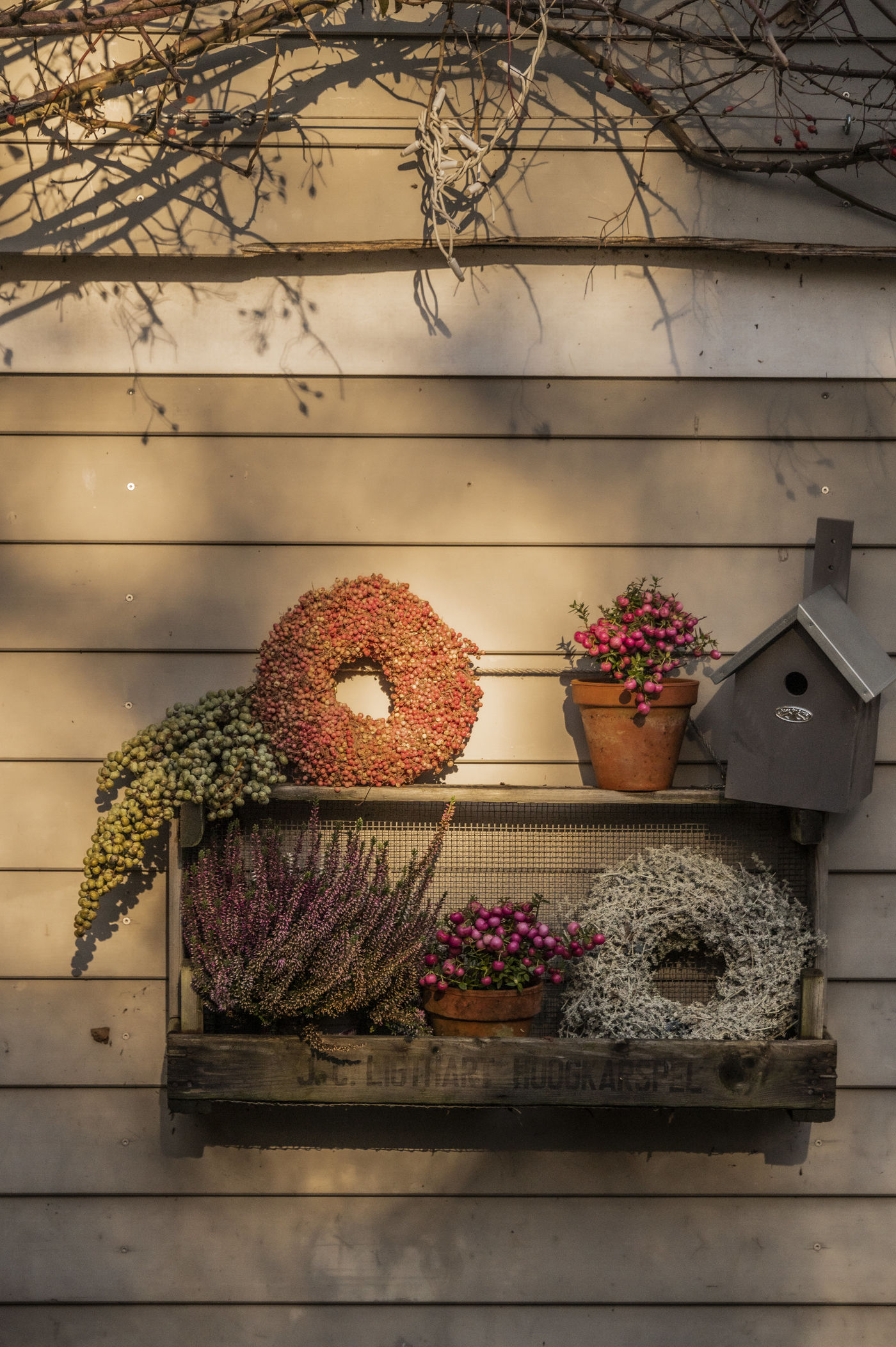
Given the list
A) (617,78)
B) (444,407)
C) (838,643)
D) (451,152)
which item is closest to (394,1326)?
(838,643)

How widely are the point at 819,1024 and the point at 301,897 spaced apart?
1.05m

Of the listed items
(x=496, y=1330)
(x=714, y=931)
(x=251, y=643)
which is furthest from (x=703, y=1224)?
(x=251, y=643)

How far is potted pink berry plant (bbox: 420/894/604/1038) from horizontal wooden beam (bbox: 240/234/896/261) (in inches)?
54.2

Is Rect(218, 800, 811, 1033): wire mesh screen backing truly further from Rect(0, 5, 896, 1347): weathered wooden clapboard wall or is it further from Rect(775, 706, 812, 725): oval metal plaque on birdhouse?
Rect(775, 706, 812, 725): oval metal plaque on birdhouse

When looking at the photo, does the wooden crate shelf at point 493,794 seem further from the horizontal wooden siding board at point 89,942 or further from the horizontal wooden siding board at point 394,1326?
the horizontal wooden siding board at point 394,1326

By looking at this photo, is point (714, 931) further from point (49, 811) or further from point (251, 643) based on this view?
point (49, 811)

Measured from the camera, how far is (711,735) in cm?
224

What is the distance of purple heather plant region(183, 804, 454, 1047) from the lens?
1.94m

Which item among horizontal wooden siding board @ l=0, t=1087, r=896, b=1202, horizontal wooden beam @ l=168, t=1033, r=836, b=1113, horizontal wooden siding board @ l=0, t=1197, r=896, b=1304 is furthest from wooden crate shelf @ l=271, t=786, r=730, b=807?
horizontal wooden siding board @ l=0, t=1197, r=896, b=1304

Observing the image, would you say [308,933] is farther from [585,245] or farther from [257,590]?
[585,245]

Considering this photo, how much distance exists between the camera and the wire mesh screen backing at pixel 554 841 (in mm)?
2205

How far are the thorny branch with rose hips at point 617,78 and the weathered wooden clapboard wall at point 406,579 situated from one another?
0.30 feet

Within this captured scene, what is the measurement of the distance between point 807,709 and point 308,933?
1.03 metres

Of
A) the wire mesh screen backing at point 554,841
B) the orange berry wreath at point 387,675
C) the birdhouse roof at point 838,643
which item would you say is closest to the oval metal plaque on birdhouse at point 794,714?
the birdhouse roof at point 838,643
